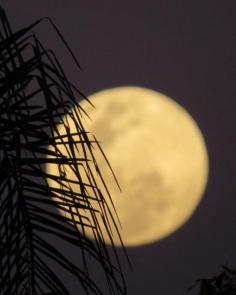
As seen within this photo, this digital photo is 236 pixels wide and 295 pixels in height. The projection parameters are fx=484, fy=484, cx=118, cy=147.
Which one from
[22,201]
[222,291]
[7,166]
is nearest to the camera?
[7,166]

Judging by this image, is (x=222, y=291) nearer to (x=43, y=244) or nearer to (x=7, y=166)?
(x=43, y=244)

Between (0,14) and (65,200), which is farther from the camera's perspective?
(65,200)

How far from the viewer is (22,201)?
41.7 inches

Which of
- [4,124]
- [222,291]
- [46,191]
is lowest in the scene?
[222,291]

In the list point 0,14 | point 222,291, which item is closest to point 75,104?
point 0,14

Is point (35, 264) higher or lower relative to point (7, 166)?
lower

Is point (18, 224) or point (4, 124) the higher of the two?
point (4, 124)

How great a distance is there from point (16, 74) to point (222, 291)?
7.45ft

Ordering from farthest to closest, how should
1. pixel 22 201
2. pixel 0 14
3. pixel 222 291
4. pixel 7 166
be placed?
pixel 222 291 → pixel 22 201 → pixel 7 166 → pixel 0 14

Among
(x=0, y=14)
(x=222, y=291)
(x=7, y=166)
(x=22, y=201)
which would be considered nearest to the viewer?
(x=0, y=14)

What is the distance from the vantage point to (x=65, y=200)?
1060 millimetres

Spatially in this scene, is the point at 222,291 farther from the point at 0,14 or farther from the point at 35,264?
the point at 0,14

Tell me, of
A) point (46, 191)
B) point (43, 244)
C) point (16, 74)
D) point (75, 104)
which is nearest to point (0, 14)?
point (16, 74)

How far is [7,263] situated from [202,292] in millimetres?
2039
